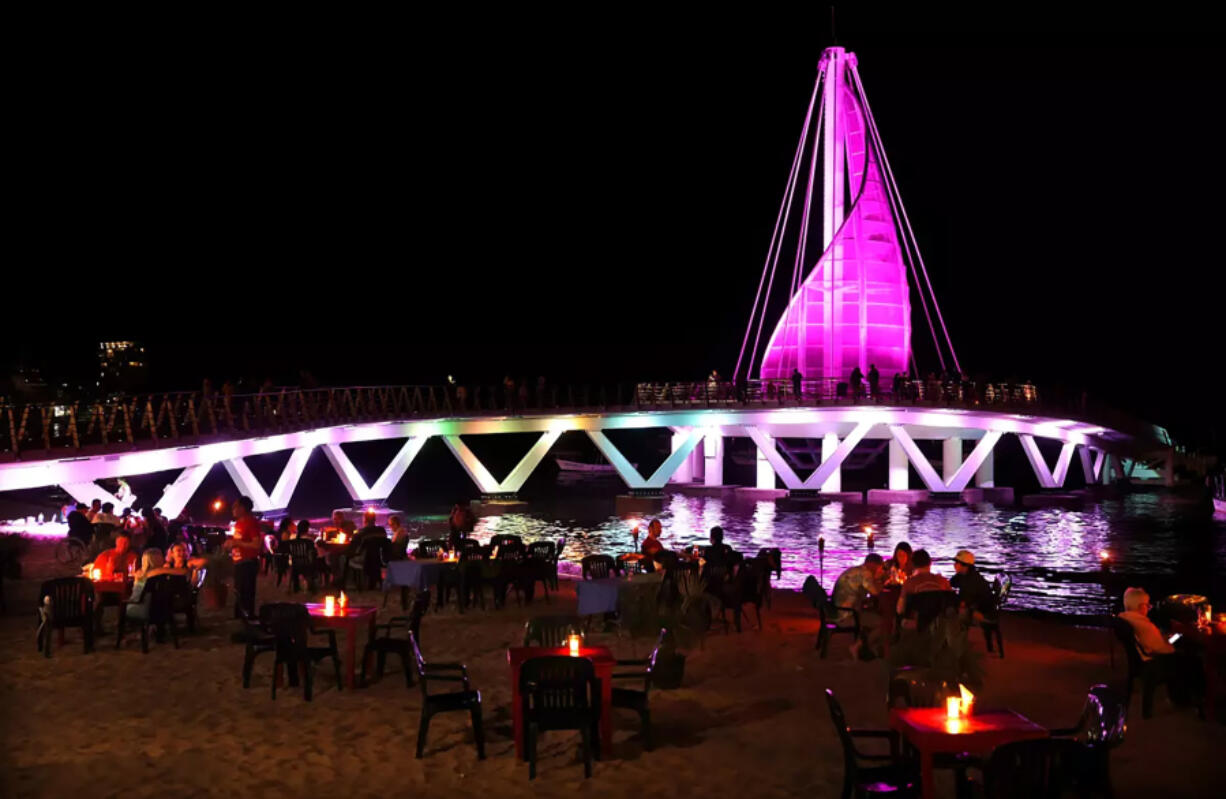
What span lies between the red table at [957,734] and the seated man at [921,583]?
4826mm

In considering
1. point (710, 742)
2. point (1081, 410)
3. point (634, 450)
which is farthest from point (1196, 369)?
point (710, 742)

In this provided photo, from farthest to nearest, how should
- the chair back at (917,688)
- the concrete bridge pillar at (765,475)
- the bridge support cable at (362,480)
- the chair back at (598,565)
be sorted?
the concrete bridge pillar at (765,475) → the bridge support cable at (362,480) → the chair back at (598,565) → the chair back at (917,688)

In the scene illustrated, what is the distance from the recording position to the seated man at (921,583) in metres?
12.6

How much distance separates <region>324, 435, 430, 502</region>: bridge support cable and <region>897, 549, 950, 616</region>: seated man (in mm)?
26329

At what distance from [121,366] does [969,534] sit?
4423 cm

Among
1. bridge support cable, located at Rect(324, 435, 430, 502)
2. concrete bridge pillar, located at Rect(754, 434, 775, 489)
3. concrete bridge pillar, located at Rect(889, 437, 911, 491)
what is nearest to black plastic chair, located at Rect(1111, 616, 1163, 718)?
bridge support cable, located at Rect(324, 435, 430, 502)

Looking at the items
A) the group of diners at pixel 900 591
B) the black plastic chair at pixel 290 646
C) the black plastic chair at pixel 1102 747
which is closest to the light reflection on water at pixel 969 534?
the group of diners at pixel 900 591

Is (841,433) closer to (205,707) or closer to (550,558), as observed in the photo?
(550,558)

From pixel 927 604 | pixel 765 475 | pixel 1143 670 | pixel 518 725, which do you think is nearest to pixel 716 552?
pixel 927 604

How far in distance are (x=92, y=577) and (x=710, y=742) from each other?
869 cm

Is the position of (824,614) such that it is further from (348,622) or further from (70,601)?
(70,601)

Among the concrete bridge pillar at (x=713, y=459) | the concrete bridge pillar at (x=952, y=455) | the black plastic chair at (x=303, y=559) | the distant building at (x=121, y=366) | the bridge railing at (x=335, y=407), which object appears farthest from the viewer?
the distant building at (x=121, y=366)

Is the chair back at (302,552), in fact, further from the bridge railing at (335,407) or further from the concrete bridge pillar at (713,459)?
the concrete bridge pillar at (713,459)

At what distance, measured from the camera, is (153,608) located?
13.3 metres
